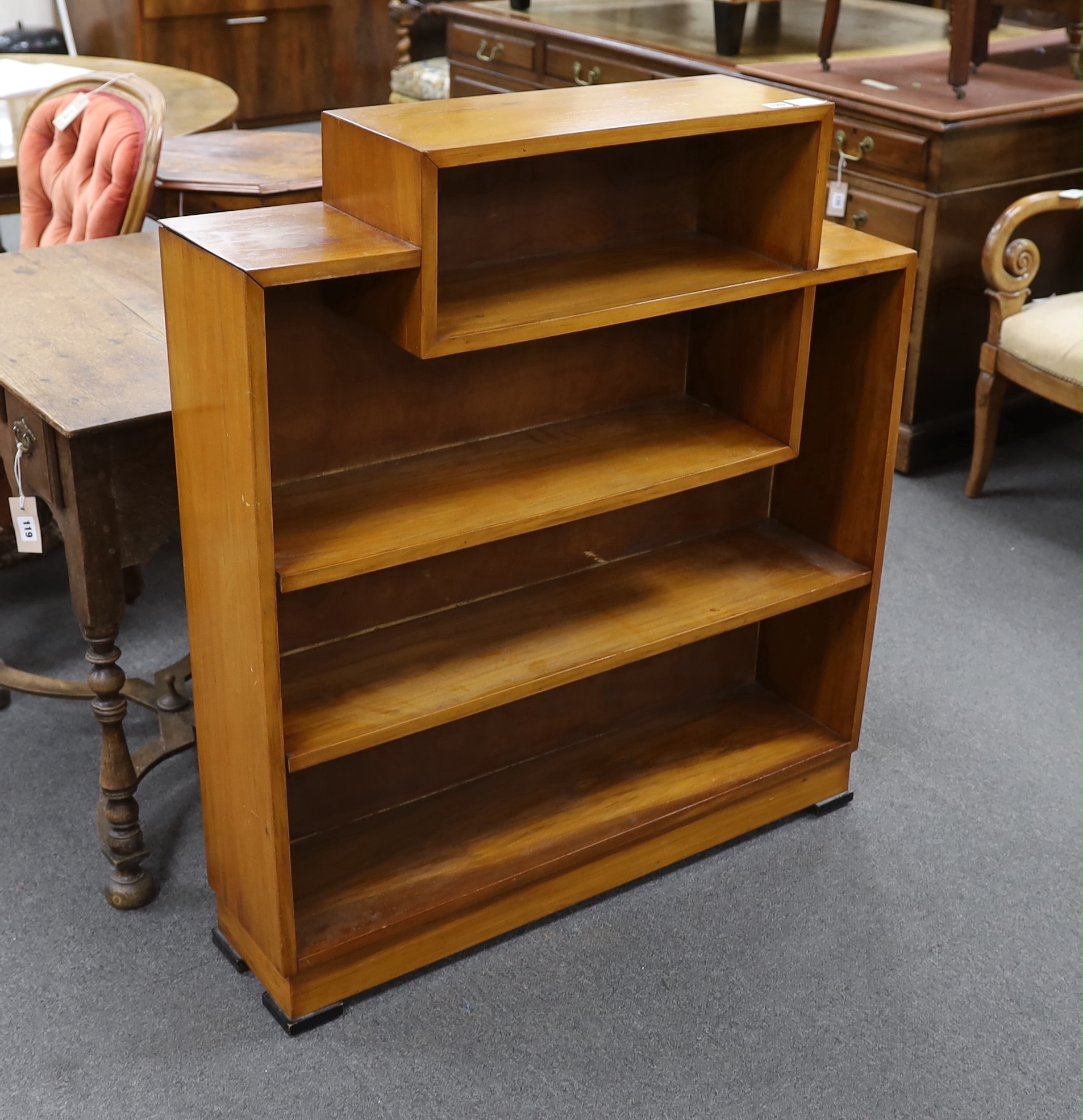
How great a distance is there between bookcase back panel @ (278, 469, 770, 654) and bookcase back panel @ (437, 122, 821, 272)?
461 millimetres

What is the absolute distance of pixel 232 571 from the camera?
1.68 meters

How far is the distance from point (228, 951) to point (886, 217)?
8.13 feet

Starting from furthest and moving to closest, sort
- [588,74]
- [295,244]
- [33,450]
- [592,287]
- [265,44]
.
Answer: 1. [265,44]
2. [588,74]
3. [33,450]
4. [592,287]
5. [295,244]

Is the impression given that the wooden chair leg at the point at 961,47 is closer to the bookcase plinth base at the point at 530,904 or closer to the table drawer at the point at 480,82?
the table drawer at the point at 480,82

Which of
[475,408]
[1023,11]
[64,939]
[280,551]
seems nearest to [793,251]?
[475,408]

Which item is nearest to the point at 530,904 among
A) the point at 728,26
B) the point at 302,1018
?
the point at 302,1018

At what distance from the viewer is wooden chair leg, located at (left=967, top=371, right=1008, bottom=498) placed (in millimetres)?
3402

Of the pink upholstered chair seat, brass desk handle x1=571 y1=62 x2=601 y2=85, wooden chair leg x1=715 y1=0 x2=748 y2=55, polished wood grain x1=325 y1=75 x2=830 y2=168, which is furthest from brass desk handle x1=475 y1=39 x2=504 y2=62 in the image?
polished wood grain x1=325 y1=75 x2=830 y2=168

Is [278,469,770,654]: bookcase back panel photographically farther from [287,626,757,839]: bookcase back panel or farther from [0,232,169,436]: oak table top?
[0,232,169,436]: oak table top

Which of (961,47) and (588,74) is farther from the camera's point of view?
(588,74)

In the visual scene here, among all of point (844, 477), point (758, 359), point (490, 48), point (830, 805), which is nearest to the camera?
point (758, 359)

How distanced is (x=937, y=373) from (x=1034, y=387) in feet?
1.17

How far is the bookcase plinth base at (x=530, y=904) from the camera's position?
1.91 metres

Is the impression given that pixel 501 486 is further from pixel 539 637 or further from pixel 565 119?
pixel 565 119
